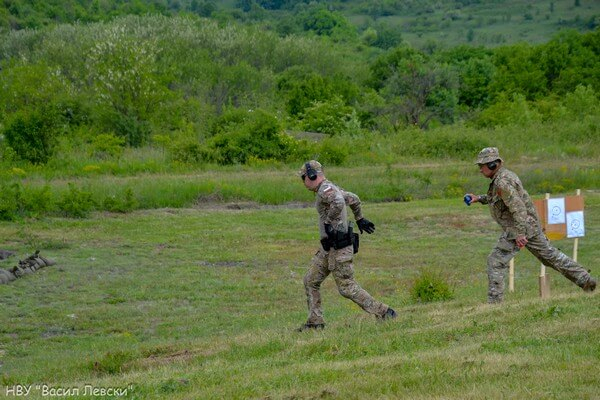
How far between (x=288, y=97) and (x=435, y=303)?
47.8 meters

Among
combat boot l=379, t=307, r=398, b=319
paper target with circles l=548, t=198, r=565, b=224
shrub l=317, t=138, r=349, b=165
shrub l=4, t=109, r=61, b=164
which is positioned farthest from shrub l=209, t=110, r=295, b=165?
combat boot l=379, t=307, r=398, b=319

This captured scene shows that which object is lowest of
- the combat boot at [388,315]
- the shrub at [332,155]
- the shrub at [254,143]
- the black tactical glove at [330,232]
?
the combat boot at [388,315]

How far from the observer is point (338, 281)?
1178 centimetres

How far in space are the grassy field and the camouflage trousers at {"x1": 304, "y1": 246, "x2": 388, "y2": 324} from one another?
278 mm

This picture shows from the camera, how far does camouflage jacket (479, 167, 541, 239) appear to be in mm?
12305

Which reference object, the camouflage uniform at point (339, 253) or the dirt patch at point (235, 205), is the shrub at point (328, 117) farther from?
the camouflage uniform at point (339, 253)

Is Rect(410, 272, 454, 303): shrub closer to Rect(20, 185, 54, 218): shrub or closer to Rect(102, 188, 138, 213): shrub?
Rect(20, 185, 54, 218): shrub

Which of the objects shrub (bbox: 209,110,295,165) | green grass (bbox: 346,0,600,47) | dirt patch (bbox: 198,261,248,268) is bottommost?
dirt patch (bbox: 198,261,248,268)

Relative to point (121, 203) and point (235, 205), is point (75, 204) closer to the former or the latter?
point (121, 203)

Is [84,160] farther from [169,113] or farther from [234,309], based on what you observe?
[234,309]

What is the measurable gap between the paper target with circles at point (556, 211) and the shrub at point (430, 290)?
1917 millimetres

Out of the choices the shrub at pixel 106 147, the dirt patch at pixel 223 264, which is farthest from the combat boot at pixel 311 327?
the shrub at pixel 106 147

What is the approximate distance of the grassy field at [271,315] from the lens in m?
8.52

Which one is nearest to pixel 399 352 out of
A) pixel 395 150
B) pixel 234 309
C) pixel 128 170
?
pixel 234 309
